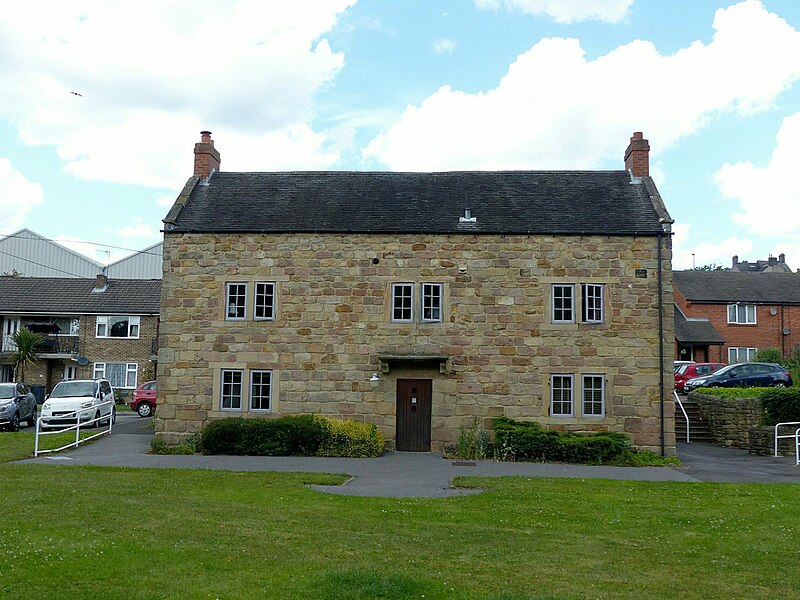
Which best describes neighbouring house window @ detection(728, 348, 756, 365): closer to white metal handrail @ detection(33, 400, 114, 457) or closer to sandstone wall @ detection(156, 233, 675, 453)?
sandstone wall @ detection(156, 233, 675, 453)

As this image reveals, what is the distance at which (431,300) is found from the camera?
69.8 ft

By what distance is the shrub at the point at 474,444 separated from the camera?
19781mm

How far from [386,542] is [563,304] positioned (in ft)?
43.0

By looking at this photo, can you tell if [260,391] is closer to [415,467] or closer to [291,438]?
[291,438]

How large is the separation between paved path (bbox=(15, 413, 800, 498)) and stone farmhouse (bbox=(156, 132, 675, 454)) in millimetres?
1684

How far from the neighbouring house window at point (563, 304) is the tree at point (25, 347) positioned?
1227 inches

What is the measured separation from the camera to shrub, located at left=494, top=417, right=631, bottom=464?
19344 millimetres

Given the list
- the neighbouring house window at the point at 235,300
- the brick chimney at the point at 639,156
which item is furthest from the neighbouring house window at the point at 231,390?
the brick chimney at the point at 639,156

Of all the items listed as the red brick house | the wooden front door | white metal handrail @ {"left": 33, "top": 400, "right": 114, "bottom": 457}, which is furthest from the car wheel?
the red brick house

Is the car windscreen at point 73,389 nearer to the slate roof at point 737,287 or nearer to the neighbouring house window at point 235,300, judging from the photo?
the neighbouring house window at point 235,300

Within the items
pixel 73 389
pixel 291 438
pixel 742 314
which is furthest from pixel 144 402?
pixel 742 314

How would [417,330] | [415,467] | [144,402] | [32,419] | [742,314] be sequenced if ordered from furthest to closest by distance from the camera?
[742,314] → [144,402] → [32,419] → [417,330] → [415,467]

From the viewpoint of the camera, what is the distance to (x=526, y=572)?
26.2 ft

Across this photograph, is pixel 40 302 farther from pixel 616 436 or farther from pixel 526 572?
pixel 526 572
